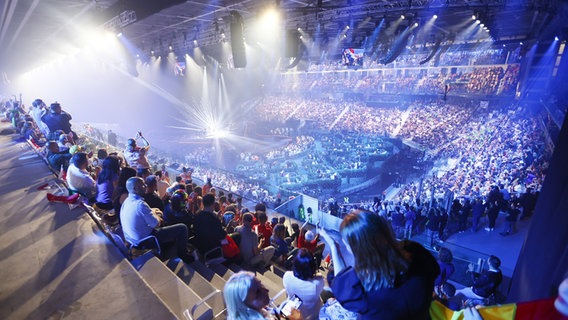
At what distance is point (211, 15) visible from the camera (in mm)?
8578

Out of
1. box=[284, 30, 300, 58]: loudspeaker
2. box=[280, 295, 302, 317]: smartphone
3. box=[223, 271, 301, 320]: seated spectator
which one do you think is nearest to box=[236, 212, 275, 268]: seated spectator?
box=[280, 295, 302, 317]: smartphone

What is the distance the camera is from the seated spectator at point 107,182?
393 centimetres

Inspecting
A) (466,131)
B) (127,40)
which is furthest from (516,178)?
(127,40)

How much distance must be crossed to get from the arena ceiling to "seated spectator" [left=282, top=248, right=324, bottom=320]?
16.4 ft

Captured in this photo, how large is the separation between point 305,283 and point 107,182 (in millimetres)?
3254

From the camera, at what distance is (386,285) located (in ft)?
4.45

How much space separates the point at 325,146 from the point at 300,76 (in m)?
16.7

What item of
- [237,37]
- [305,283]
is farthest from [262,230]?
[237,37]

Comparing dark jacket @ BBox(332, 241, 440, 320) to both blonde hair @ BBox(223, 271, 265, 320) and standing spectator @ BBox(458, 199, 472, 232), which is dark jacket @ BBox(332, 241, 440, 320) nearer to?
blonde hair @ BBox(223, 271, 265, 320)

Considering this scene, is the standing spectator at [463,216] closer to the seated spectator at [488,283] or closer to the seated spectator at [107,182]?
the seated spectator at [488,283]

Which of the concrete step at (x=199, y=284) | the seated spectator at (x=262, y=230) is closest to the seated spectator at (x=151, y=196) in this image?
the concrete step at (x=199, y=284)

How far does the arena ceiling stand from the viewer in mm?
6668

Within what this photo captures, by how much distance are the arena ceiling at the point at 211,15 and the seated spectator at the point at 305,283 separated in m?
4.99

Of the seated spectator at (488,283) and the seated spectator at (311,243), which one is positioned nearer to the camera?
the seated spectator at (488,283)
